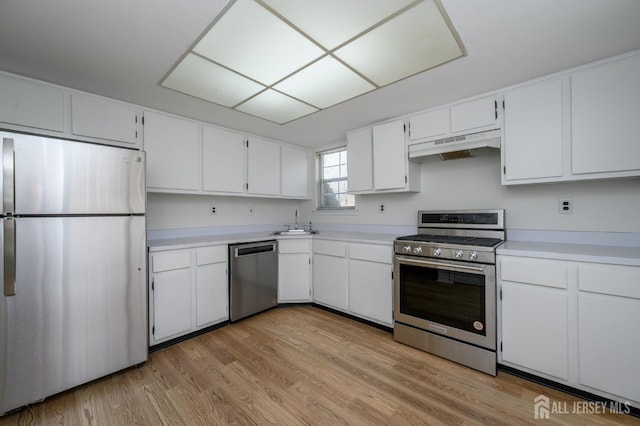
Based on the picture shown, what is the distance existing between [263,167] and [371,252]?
1.90 meters

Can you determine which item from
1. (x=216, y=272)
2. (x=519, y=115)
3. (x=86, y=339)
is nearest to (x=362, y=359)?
(x=216, y=272)

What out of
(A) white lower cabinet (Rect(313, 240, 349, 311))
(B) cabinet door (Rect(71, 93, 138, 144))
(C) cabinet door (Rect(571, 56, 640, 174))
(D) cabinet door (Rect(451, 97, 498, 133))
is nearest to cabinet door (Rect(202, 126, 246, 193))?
(B) cabinet door (Rect(71, 93, 138, 144))

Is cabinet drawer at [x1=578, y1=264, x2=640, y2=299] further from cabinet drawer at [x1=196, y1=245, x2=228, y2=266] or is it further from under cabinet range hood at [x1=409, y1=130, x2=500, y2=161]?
cabinet drawer at [x1=196, y1=245, x2=228, y2=266]

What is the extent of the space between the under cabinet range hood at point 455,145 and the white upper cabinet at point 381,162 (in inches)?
6.4

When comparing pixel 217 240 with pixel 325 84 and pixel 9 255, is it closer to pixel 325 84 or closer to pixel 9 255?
pixel 9 255

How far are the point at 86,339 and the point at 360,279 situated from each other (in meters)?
2.42

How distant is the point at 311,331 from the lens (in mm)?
2742

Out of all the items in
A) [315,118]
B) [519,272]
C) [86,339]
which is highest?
[315,118]

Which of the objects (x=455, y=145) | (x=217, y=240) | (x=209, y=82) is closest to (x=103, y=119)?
(x=209, y=82)

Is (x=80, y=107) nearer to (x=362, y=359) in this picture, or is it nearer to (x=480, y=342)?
(x=362, y=359)

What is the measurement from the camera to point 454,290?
2.19 metres

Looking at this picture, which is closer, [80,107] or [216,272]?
[80,107]

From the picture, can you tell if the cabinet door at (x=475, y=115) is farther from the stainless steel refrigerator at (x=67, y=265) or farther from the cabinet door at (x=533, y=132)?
the stainless steel refrigerator at (x=67, y=265)

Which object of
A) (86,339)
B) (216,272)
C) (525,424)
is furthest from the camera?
(216,272)
